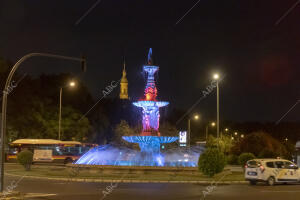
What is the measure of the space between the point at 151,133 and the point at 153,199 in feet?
73.9

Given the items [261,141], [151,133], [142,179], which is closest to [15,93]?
[151,133]

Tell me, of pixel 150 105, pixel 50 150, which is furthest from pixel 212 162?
pixel 50 150

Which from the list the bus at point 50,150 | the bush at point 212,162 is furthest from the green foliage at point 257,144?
the bush at point 212,162

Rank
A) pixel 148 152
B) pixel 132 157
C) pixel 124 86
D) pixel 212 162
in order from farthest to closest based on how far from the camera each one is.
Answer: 1. pixel 124 86
2. pixel 148 152
3. pixel 132 157
4. pixel 212 162

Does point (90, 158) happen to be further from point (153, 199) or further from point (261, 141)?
point (261, 141)

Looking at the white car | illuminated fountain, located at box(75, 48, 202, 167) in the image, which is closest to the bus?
illuminated fountain, located at box(75, 48, 202, 167)

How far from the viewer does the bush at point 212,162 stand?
2694 cm

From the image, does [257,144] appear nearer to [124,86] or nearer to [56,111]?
[56,111]

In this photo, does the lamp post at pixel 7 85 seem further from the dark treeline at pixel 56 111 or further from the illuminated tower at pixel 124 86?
the illuminated tower at pixel 124 86

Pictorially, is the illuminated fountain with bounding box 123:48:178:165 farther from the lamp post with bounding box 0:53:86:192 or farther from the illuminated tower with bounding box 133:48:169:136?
the lamp post with bounding box 0:53:86:192

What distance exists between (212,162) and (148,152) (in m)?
9.90

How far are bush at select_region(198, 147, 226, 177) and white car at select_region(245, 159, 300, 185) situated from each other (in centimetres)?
273

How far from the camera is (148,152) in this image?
36.1 metres

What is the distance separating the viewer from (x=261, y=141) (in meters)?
50.8
